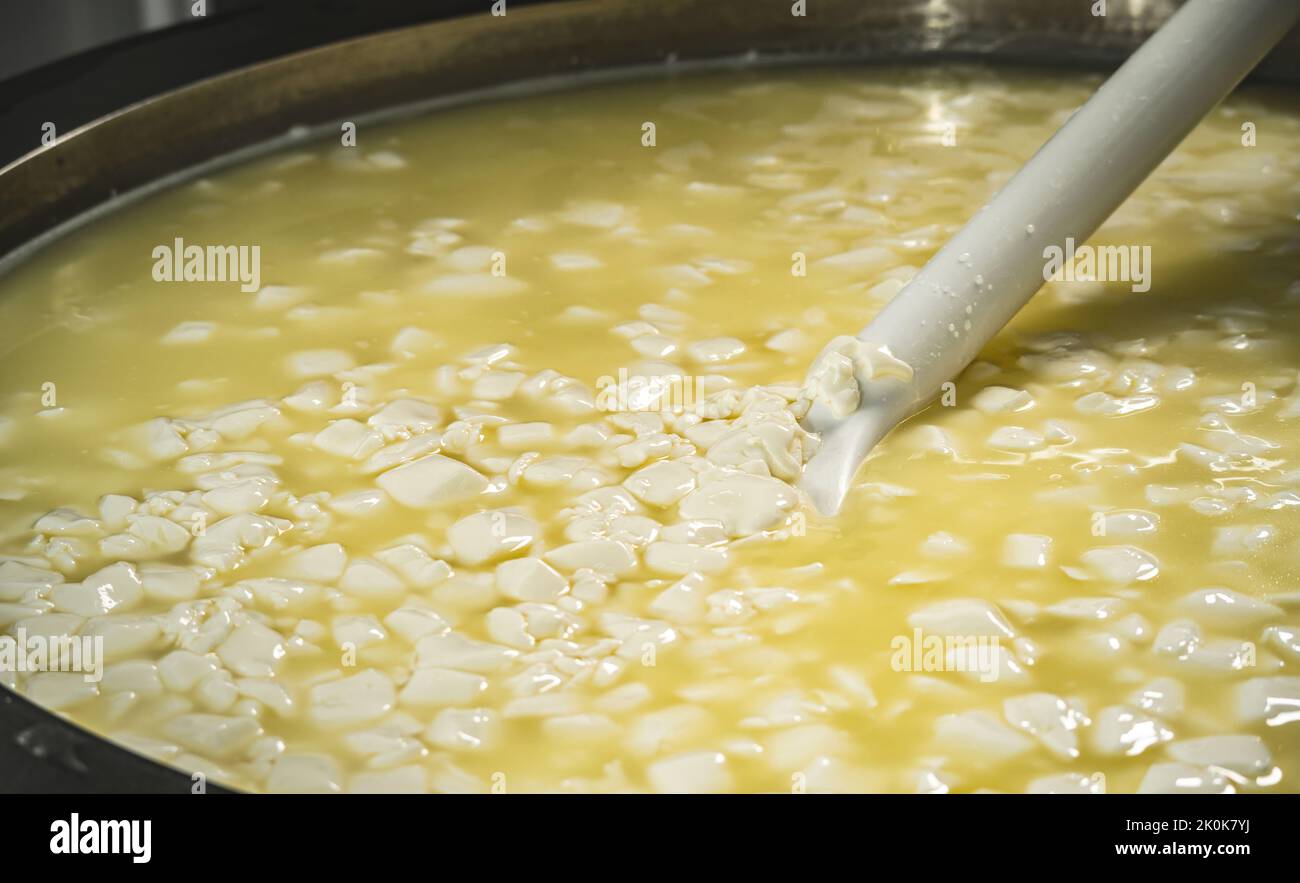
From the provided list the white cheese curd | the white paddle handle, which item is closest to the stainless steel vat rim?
the white cheese curd

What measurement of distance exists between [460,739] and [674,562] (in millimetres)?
207

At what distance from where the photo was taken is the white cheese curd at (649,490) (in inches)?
34.5

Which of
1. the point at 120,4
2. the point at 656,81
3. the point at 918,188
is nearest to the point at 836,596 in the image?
the point at 918,188

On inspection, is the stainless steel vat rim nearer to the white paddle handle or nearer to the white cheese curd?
the white cheese curd

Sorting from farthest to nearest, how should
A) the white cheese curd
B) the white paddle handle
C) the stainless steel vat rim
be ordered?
the stainless steel vat rim → the white paddle handle → the white cheese curd

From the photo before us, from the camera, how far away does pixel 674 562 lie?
100 centimetres

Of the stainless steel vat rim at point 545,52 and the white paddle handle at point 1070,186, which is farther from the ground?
the stainless steel vat rim at point 545,52

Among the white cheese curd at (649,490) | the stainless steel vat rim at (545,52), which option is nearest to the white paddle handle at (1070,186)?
the white cheese curd at (649,490)

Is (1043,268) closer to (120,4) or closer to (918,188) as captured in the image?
(918,188)

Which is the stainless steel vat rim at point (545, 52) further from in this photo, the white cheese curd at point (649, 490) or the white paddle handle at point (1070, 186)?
the white paddle handle at point (1070, 186)

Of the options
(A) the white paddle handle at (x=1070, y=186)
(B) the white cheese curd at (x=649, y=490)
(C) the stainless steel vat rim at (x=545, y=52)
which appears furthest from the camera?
(C) the stainless steel vat rim at (x=545, y=52)

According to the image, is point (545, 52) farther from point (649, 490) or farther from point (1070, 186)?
point (649, 490)

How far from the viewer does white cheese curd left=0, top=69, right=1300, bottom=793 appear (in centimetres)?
88
